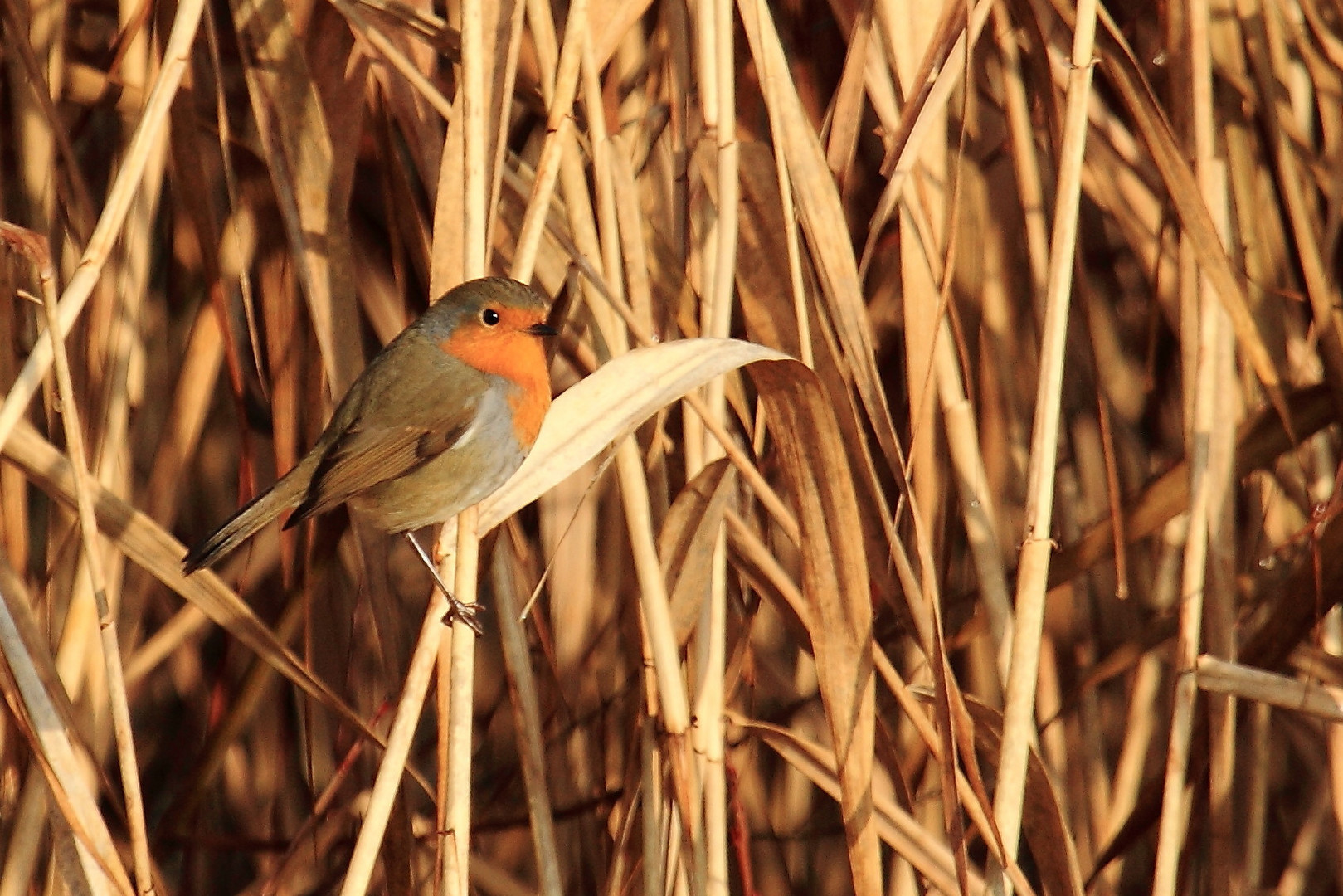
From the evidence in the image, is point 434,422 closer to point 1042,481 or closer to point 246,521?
point 246,521

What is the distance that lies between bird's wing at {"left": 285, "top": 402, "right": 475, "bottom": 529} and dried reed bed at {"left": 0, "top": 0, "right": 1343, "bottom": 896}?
0.11 metres

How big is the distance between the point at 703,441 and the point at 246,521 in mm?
677

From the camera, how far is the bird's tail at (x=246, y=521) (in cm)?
179

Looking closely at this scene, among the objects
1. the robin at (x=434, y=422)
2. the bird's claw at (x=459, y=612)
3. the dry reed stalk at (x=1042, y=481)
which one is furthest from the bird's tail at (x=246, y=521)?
the dry reed stalk at (x=1042, y=481)

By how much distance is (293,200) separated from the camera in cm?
193

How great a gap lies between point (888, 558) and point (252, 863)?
1.52 metres

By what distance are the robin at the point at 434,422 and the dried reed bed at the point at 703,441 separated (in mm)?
98

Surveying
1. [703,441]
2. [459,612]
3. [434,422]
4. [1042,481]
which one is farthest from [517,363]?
[1042,481]

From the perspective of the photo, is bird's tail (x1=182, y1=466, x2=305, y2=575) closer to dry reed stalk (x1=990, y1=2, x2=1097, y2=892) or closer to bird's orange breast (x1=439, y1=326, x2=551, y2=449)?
bird's orange breast (x1=439, y1=326, x2=551, y2=449)

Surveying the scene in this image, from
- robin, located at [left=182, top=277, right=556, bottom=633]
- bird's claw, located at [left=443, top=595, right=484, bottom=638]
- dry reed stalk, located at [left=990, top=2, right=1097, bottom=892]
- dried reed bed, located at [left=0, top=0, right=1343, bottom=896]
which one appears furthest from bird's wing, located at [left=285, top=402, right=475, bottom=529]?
dry reed stalk, located at [left=990, top=2, right=1097, bottom=892]

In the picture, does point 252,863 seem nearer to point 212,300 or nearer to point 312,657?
point 312,657

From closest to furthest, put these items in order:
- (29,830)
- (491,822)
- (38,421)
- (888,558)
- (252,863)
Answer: (29,830) → (888,558) → (38,421) → (491,822) → (252,863)

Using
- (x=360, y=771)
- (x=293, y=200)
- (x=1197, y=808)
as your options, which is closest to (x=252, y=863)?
(x=360, y=771)

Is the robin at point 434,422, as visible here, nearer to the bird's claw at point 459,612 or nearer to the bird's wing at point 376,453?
the bird's wing at point 376,453
